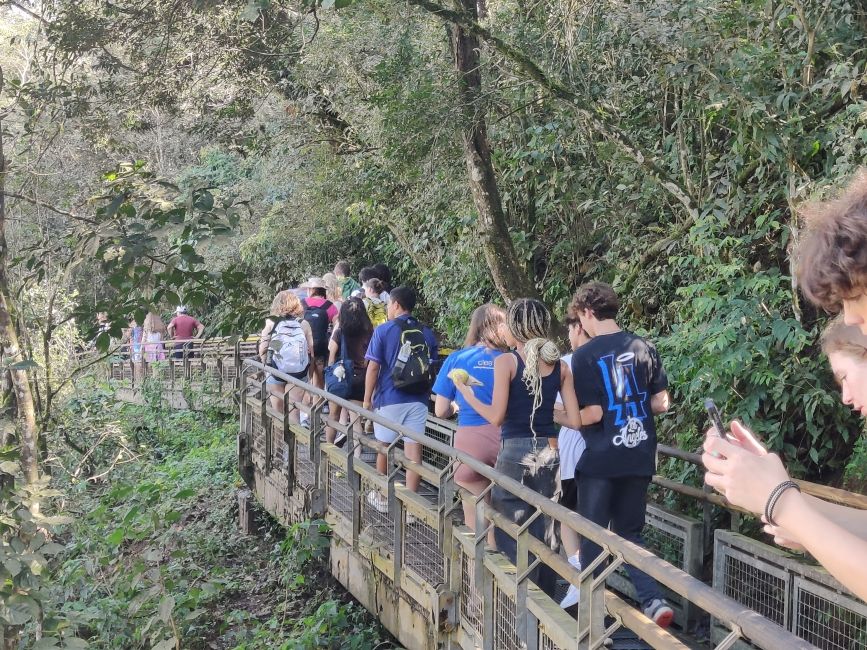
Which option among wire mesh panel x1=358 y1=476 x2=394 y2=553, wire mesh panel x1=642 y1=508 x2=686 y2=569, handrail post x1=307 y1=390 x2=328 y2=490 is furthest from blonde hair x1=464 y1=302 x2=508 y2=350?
handrail post x1=307 y1=390 x2=328 y2=490

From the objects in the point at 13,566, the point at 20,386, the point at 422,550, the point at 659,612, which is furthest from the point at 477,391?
the point at 20,386

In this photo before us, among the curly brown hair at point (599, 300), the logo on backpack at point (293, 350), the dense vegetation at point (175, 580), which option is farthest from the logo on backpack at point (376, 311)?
the curly brown hair at point (599, 300)

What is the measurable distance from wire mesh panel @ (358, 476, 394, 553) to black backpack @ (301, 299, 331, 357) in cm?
264

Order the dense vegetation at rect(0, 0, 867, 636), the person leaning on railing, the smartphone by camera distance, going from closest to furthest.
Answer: the person leaning on railing < the smartphone < the dense vegetation at rect(0, 0, 867, 636)

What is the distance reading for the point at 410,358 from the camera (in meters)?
6.77

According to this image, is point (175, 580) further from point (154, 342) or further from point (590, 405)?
point (154, 342)

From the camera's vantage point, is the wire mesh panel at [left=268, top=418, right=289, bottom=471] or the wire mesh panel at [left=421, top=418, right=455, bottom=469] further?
the wire mesh panel at [left=268, top=418, right=289, bottom=471]

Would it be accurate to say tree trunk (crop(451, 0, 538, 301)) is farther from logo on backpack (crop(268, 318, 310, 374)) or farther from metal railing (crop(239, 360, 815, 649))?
logo on backpack (crop(268, 318, 310, 374))

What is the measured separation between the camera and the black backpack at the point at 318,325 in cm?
936

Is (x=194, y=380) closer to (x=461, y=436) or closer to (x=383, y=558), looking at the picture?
(x=383, y=558)

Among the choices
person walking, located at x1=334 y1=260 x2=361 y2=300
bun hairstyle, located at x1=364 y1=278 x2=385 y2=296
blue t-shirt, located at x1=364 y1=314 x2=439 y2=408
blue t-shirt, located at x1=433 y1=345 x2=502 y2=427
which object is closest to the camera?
blue t-shirt, located at x1=433 y1=345 x2=502 y2=427

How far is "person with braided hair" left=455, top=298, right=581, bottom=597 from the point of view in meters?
4.88

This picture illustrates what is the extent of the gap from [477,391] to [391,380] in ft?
6.21

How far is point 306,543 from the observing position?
25.5 feet
